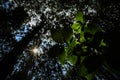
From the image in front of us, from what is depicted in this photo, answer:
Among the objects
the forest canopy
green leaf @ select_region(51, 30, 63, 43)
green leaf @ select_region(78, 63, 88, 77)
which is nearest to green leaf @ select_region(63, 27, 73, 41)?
green leaf @ select_region(51, 30, 63, 43)

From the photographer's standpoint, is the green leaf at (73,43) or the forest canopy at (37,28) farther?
the forest canopy at (37,28)

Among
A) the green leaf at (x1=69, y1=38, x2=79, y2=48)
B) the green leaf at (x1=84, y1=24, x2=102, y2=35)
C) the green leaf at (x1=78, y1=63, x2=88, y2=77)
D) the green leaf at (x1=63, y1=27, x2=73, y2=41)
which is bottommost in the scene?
the green leaf at (x1=78, y1=63, x2=88, y2=77)

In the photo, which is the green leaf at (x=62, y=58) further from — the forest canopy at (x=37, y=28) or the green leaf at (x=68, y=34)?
the forest canopy at (x=37, y=28)

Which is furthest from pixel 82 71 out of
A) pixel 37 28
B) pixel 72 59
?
pixel 37 28

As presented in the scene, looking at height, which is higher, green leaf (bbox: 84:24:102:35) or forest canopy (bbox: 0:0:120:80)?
green leaf (bbox: 84:24:102:35)

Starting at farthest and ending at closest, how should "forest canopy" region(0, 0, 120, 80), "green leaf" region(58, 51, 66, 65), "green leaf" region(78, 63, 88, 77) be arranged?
"forest canopy" region(0, 0, 120, 80) < "green leaf" region(58, 51, 66, 65) < "green leaf" region(78, 63, 88, 77)

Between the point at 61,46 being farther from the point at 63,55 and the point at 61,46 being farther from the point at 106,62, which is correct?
the point at 106,62

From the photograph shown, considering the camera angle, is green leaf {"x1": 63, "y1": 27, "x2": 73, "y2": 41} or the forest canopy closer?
green leaf {"x1": 63, "y1": 27, "x2": 73, "y2": 41}

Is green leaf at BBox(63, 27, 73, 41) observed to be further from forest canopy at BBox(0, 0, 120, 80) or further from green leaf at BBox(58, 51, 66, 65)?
forest canopy at BBox(0, 0, 120, 80)

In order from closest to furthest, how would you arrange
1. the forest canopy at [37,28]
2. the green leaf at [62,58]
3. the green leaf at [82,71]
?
the green leaf at [82,71]
the green leaf at [62,58]
the forest canopy at [37,28]

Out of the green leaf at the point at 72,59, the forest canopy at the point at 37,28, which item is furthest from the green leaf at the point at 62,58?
the forest canopy at the point at 37,28

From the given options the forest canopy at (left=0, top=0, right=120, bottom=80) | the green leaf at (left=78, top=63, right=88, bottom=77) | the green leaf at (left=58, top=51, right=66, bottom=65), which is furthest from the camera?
the forest canopy at (left=0, top=0, right=120, bottom=80)

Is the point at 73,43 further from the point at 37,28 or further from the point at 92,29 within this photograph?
the point at 37,28

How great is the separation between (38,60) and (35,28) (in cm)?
311
